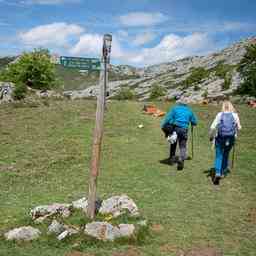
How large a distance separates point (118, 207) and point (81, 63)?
11.0 feet

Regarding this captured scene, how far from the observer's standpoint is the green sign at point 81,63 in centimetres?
888

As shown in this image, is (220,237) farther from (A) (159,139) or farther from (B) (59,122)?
(B) (59,122)

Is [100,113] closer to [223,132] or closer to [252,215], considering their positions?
[252,215]

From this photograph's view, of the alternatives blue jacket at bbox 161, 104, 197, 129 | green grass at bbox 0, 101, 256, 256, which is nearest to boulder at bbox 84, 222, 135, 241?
green grass at bbox 0, 101, 256, 256

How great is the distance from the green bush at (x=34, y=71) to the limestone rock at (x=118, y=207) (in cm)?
6945

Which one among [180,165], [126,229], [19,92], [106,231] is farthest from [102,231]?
[19,92]

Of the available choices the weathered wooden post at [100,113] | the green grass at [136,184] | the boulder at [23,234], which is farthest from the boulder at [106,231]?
the boulder at [23,234]

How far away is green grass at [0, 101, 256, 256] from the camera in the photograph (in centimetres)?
858

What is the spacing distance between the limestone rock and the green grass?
581 millimetres

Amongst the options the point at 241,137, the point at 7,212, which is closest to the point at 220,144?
the point at 7,212

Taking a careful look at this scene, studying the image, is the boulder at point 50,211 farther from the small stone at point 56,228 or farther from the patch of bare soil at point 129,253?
the patch of bare soil at point 129,253

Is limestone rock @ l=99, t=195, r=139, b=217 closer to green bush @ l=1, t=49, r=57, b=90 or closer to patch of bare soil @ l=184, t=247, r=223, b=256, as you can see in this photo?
patch of bare soil @ l=184, t=247, r=223, b=256

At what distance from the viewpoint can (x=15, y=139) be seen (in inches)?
851

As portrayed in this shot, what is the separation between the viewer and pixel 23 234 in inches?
337
